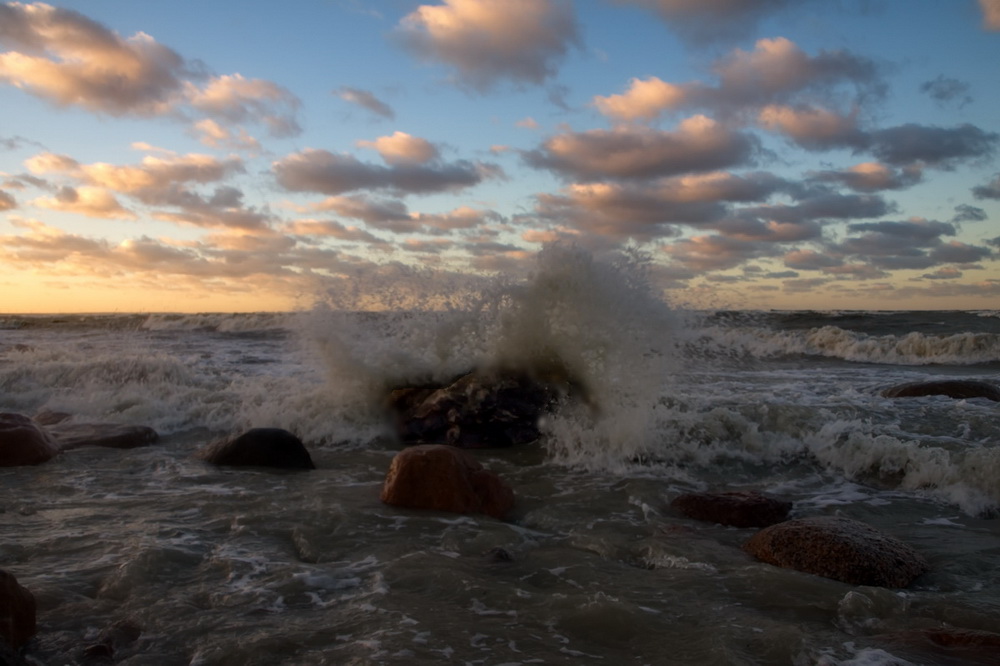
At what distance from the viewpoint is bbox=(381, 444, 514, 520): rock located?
567 cm

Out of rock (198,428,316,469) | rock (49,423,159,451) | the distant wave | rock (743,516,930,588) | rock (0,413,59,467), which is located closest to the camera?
rock (743,516,930,588)

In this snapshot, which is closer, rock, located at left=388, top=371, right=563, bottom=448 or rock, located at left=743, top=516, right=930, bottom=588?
rock, located at left=743, top=516, right=930, bottom=588

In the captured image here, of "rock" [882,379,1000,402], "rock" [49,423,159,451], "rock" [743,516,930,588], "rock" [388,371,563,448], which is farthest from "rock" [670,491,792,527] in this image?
"rock" [49,423,159,451]

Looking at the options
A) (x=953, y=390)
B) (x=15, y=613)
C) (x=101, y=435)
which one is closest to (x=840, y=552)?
(x=15, y=613)

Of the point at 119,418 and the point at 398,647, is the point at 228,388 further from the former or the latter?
the point at 398,647

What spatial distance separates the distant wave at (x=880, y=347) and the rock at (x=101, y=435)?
1396 cm

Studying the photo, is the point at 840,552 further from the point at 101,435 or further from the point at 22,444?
the point at 101,435

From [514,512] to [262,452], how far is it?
9.64ft

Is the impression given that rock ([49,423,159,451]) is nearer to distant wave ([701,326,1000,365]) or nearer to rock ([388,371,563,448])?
rock ([388,371,563,448])

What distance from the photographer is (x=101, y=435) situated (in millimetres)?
8133

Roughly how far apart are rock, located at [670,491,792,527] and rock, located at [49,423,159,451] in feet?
20.7

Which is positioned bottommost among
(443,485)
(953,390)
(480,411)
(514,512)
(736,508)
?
(514,512)

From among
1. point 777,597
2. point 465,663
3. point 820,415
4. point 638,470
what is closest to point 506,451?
point 638,470

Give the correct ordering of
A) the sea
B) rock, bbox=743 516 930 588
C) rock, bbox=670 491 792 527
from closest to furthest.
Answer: the sea → rock, bbox=743 516 930 588 → rock, bbox=670 491 792 527
